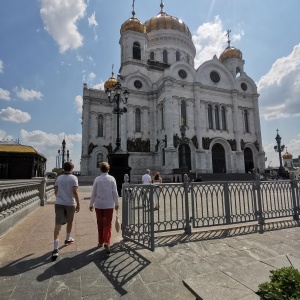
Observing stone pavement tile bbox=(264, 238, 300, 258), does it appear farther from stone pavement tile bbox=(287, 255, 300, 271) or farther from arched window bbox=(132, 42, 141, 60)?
arched window bbox=(132, 42, 141, 60)

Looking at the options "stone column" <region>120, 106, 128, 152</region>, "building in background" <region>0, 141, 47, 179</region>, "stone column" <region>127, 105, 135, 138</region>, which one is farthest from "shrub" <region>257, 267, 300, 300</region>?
"stone column" <region>127, 105, 135, 138</region>

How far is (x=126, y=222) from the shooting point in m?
4.75

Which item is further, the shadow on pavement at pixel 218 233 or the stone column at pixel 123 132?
the stone column at pixel 123 132

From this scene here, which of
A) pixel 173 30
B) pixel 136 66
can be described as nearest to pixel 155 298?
pixel 136 66

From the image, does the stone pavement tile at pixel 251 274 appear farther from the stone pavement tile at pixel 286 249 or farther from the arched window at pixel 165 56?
the arched window at pixel 165 56

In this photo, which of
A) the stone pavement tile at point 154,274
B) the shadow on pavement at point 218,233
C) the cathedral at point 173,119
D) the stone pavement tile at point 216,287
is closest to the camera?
the stone pavement tile at point 216,287

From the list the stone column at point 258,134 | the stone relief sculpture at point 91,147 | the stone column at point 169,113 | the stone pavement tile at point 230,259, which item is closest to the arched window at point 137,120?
the stone column at point 169,113

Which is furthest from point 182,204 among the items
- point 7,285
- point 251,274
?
point 7,285

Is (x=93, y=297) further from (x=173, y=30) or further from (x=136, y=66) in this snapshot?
(x=173, y=30)

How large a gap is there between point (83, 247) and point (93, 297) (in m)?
1.81

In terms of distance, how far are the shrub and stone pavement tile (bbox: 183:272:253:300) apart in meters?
0.44

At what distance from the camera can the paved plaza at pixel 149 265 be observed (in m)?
2.61

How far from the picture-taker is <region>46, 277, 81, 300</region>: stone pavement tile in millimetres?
2541

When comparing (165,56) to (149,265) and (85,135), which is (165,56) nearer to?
(85,135)
